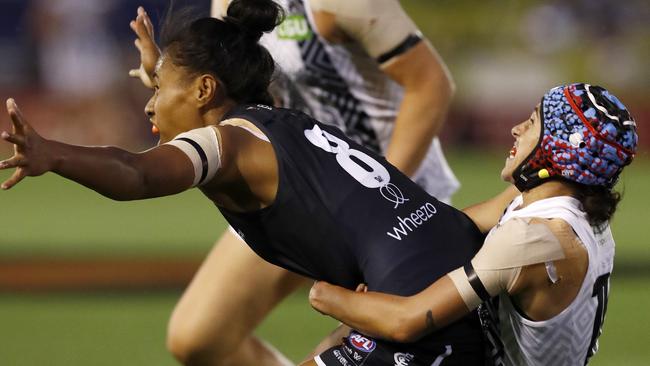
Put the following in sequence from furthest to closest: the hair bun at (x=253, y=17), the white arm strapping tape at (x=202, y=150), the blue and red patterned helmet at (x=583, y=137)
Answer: the hair bun at (x=253, y=17)
the blue and red patterned helmet at (x=583, y=137)
the white arm strapping tape at (x=202, y=150)

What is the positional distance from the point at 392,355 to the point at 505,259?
18.7 inches

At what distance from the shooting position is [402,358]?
3844 mm

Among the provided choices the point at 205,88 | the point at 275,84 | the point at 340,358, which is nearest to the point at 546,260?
the point at 340,358

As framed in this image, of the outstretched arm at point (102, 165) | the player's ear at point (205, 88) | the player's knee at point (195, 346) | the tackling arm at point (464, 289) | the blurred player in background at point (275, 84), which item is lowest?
the player's knee at point (195, 346)

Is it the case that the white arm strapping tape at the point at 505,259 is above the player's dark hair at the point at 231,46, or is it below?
below

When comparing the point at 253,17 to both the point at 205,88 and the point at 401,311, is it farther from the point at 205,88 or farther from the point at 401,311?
the point at 401,311

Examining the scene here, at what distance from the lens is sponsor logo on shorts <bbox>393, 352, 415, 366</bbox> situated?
384 centimetres

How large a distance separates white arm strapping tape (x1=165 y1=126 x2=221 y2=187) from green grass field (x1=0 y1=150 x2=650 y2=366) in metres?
1.86

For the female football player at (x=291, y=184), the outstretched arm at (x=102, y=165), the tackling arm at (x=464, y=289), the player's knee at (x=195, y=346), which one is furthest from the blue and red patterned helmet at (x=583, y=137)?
the player's knee at (x=195, y=346)

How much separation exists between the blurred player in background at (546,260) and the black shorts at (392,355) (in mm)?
106

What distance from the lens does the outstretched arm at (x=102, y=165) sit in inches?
126

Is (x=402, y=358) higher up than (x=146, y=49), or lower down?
lower down

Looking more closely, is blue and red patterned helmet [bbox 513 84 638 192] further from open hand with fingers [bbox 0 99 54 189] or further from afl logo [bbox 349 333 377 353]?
open hand with fingers [bbox 0 99 54 189]

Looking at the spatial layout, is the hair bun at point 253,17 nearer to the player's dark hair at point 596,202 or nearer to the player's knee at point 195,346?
the player's dark hair at point 596,202
